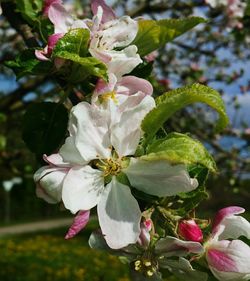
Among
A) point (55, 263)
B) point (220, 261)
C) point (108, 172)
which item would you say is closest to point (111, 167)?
point (108, 172)

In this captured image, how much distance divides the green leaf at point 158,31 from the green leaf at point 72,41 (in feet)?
0.59

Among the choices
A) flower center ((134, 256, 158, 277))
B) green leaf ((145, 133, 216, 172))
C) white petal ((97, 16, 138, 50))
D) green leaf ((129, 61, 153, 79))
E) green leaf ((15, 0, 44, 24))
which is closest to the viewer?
green leaf ((145, 133, 216, 172))

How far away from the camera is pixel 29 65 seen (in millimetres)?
1075

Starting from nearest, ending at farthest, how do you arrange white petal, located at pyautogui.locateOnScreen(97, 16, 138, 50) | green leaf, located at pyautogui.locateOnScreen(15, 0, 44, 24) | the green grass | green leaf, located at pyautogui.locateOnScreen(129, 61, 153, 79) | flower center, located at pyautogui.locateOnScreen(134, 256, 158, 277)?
flower center, located at pyautogui.locateOnScreen(134, 256, 158, 277)
white petal, located at pyautogui.locateOnScreen(97, 16, 138, 50)
green leaf, located at pyautogui.locateOnScreen(129, 61, 153, 79)
green leaf, located at pyautogui.locateOnScreen(15, 0, 44, 24)
the green grass

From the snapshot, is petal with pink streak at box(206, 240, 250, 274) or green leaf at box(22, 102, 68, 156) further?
green leaf at box(22, 102, 68, 156)

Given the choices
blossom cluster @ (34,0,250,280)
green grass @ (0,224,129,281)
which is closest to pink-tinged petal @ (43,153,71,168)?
blossom cluster @ (34,0,250,280)

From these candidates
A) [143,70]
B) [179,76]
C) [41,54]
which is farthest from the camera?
[179,76]

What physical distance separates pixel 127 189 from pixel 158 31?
37 centimetres

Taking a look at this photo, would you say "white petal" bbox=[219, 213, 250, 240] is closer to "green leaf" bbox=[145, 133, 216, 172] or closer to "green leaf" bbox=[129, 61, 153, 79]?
"green leaf" bbox=[145, 133, 216, 172]

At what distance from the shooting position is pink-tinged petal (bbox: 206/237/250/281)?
895mm

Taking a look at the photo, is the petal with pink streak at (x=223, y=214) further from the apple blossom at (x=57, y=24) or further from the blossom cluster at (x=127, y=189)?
the apple blossom at (x=57, y=24)

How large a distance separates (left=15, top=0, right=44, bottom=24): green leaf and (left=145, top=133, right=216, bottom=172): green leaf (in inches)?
21.4

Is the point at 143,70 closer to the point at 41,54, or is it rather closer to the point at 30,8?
the point at 41,54

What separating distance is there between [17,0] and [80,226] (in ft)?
2.24
